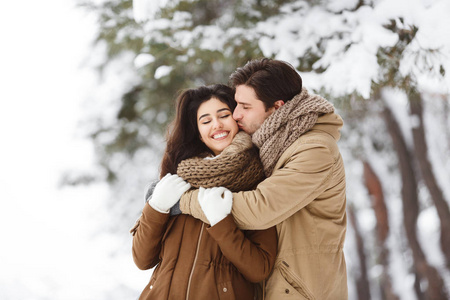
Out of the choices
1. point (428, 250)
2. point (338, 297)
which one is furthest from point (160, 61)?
point (428, 250)

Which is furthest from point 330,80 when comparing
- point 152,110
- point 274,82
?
point 152,110

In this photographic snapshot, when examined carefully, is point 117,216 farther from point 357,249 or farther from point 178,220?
point 357,249

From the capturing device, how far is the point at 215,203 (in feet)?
6.86

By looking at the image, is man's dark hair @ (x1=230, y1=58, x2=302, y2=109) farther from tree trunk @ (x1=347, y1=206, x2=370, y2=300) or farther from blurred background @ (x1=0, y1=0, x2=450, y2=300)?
tree trunk @ (x1=347, y1=206, x2=370, y2=300)

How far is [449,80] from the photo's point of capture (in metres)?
2.80

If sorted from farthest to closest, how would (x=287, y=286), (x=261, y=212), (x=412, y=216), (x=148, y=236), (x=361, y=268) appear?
1. (x=361, y=268)
2. (x=412, y=216)
3. (x=148, y=236)
4. (x=287, y=286)
5. (x=261, y=212)

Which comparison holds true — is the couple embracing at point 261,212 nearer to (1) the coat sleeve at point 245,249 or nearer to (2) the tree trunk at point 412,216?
(1) the coat sleeve at point 245,249

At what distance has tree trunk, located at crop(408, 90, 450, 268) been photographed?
18.5 feet

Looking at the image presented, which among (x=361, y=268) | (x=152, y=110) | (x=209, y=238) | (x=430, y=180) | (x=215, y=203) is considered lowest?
(x=361, y=268)

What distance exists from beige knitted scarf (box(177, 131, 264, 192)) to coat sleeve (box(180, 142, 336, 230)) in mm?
98

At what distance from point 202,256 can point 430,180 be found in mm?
4588


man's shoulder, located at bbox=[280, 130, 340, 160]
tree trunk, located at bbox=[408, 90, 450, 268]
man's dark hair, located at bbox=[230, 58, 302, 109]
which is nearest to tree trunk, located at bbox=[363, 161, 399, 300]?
tree trunk, located at bbox=[408, 90, 450, 268]

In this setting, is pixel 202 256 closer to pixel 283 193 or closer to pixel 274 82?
pixel 283 193

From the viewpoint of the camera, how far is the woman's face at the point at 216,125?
254cm
